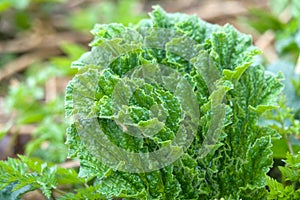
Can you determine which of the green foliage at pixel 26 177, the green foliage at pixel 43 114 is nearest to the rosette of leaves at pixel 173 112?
the green foliage at pixel 26 177

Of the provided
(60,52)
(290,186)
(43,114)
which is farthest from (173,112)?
(60,52)

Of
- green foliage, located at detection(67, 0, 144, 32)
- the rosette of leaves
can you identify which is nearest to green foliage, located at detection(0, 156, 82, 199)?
the rosette of leaves

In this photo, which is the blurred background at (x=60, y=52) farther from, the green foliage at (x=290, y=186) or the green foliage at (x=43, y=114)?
the green foliage at (x=290, y=186)

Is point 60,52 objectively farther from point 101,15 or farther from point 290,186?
point 290,186

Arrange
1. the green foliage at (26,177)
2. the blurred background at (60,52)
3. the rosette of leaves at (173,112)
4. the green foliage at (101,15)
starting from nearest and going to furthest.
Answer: the rosette of leaves at (173,112)
the green foliage at (26,177)
the blurred background at (60,52)
the green foliage at (101,15)

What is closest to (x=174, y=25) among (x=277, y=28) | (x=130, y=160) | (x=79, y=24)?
(x=130, y=160)
